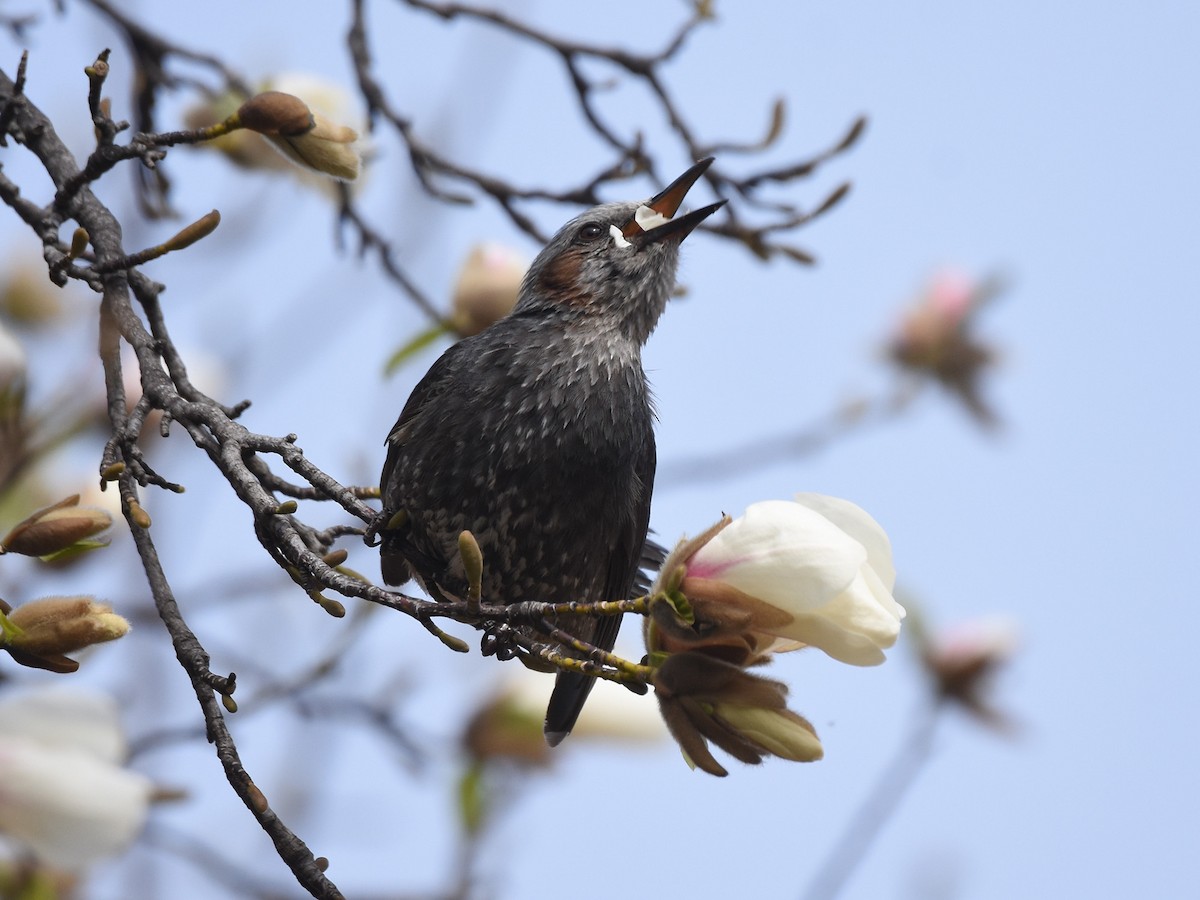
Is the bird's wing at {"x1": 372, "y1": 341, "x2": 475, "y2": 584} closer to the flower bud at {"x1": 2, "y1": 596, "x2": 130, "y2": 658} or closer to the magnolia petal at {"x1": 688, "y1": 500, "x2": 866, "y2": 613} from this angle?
the flower bud at {"x1": 2, "y1": 596, "x2": 130, "y2": 658}

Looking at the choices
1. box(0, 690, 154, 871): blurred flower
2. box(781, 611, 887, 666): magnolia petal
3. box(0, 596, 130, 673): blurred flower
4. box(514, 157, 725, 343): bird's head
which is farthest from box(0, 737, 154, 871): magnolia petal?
box(514, 157, 725, 343): bird's head

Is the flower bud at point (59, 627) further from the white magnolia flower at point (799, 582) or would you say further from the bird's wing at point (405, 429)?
the bird's wing at point (405, 429)

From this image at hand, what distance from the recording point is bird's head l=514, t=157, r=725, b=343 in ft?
10.5

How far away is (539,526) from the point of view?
106 inches

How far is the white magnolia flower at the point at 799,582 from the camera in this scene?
1601 mm

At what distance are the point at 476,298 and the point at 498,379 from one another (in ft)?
1.93

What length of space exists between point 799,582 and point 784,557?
36 mm

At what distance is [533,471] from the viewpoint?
2682mm

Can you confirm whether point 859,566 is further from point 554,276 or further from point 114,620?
point 554,276

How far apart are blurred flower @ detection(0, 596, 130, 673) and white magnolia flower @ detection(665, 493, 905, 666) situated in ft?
2.53

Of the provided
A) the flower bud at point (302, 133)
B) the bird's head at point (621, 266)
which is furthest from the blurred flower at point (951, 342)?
the flower bud at point (302, 133)

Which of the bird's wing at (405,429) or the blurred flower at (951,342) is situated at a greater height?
the blurred flower at (951,342)

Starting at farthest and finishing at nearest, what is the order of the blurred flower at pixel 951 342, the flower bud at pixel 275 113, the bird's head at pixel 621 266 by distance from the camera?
1. the blurred flower at pixel 951 342
2. the bird's head at pixel 621 266
3. the flower bud at pixel 275 113

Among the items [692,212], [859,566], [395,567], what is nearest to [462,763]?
[395,567]
